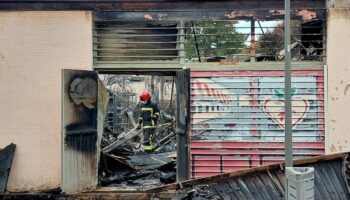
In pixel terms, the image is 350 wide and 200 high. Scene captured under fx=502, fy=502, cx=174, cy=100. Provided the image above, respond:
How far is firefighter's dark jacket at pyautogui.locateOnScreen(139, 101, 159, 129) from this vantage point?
12859mm

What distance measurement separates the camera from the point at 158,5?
990 cm

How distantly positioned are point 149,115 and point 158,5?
3.73 meters

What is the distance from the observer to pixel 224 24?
34.5 feet

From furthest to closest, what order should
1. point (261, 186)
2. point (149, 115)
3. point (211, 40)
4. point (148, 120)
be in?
1. point (148, 120)
2. point (149, 115)
3. point (211, 40)
4. point (261, 186)

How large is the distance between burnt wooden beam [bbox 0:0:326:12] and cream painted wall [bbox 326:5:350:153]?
18.0 inches

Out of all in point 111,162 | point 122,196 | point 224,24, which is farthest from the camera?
point 111,162

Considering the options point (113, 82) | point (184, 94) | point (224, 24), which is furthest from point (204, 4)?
point (113, 82)

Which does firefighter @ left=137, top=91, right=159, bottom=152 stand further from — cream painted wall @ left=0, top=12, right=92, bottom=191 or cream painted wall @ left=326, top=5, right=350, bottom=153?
cream painted wall @ left=326, top=5, right=350, bottom=153

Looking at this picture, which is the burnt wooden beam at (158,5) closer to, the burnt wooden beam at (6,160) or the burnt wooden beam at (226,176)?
the burnt wooden beam at (6,160)

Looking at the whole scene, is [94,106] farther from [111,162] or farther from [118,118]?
[118,118]

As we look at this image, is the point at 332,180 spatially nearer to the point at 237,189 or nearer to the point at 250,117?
the point at 237,189

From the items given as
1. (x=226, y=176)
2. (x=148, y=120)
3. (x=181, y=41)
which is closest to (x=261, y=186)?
(x=226, y=176)

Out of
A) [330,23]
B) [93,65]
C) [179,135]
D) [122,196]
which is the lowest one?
[122,196]

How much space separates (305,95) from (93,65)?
4214mm
